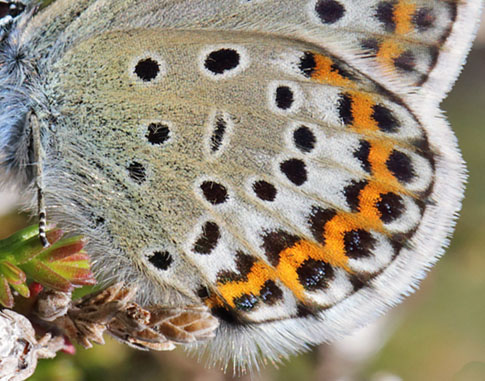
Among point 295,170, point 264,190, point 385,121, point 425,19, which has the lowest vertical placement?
point 264,190

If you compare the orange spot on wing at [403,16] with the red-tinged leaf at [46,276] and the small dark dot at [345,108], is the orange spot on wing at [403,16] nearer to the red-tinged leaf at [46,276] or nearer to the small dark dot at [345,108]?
the small dark dot at [345,108]

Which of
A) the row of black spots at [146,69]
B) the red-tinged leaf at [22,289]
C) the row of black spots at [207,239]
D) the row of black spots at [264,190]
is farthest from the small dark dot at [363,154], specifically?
the red-tinged leaf at [22,289]

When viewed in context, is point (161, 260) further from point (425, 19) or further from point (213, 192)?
point (425, 19)

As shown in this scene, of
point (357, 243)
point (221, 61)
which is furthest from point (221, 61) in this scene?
point (357, 243)

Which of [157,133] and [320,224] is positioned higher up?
[157,133]

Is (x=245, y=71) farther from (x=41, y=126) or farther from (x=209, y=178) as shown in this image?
(x=41, y=126)

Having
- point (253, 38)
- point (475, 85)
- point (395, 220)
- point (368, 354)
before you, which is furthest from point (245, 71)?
point (475, 85)
